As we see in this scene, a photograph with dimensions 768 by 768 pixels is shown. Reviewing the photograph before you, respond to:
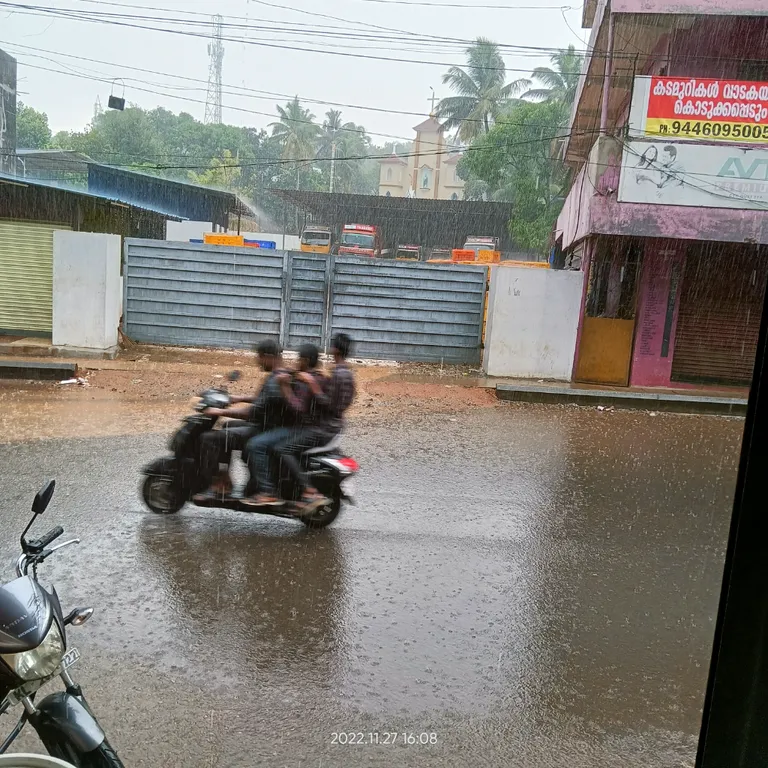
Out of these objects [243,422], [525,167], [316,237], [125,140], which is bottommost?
[243,422]

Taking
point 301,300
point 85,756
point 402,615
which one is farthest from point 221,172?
point 85,756

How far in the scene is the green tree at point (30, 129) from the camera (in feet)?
13.2

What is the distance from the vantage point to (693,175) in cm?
912

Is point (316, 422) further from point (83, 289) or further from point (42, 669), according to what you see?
point (83, 289)

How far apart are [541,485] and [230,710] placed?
3.73 metres

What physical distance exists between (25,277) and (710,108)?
10.3 metres

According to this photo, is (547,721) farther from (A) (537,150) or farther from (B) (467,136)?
(A) (537,150)

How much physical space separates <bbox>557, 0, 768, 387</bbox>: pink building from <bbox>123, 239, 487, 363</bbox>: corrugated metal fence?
7.65 feet

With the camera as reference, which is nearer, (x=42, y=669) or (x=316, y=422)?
(x=42, y=669)

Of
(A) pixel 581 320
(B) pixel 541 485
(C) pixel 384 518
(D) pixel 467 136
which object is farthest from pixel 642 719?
(D) pixel 467 136

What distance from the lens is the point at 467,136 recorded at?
14.3 metres

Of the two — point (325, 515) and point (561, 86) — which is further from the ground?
point (561, 86)

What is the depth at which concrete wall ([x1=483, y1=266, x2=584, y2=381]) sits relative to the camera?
10812 millimetres

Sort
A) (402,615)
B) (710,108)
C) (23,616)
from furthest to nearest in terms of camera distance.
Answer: (710,108) < (402,615) < (23,616)
